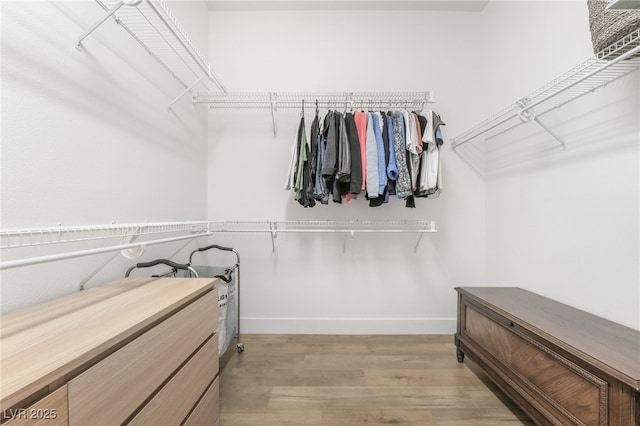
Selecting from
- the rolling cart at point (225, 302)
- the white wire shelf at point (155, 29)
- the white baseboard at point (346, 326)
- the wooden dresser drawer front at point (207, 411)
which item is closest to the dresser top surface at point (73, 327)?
the wooden dresser drawer front at point (207, 411)

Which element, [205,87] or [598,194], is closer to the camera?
[598,194]

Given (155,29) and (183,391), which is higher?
(155,29)

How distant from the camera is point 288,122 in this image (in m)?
2.45

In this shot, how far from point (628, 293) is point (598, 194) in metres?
0.53

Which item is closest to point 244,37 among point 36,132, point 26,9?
point 26,9

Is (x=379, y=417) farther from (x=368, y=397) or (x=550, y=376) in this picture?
(x=550, y=376)

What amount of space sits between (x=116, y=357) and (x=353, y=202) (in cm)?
201

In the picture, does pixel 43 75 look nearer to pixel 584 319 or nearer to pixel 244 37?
pixel 244 37

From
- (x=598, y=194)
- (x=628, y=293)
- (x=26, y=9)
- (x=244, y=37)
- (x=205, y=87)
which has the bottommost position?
(x=628, y=293)

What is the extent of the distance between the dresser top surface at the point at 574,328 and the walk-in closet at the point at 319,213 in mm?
13

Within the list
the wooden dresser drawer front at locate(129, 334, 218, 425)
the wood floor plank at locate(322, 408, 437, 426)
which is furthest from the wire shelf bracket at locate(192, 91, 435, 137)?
the wood floor plank at locate(322, 408, 437, 426)

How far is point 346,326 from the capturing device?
2416 mm

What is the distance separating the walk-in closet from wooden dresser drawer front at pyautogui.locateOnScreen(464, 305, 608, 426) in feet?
0.03

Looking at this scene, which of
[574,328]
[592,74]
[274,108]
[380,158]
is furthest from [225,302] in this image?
[592,74]
